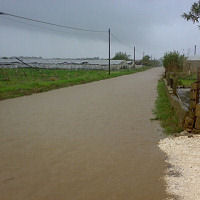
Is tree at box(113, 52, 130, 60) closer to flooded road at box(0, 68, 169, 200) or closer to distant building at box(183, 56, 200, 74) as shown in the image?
distant building at box(183, 56, 200, 74)

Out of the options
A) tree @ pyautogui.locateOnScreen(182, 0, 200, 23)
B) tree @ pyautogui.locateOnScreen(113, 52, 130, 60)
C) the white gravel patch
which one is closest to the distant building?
tree @ pyautogui.locateOnScreen(182, 0, 200, 23)

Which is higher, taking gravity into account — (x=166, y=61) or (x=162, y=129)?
(x=166, y=61)

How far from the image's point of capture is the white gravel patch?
4.11 metres

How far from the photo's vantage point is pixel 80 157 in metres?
5.61

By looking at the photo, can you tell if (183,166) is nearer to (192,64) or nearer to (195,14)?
(195,14)

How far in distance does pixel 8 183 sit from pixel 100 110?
6618mm

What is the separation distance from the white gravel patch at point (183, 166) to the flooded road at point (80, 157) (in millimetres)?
176

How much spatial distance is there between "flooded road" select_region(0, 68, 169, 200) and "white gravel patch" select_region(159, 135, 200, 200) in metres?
0.18

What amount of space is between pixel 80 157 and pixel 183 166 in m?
1.95

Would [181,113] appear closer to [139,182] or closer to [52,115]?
[139,182]

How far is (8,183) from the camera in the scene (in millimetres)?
4441

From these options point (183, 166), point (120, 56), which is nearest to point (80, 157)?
point (183, 166)

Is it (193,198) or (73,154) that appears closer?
(193,198)

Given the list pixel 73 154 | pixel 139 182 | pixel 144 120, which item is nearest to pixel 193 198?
pixel 139 182
